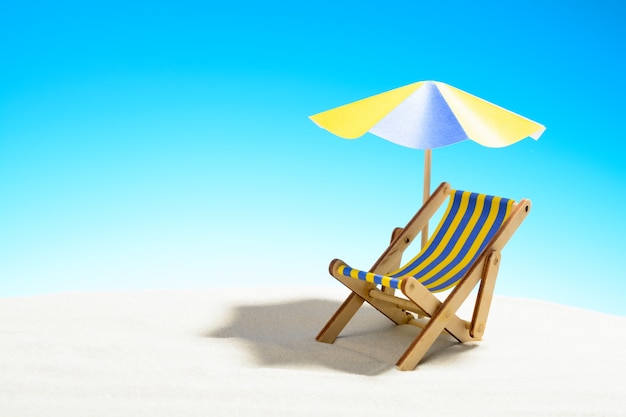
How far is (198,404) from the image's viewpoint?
11.6ft

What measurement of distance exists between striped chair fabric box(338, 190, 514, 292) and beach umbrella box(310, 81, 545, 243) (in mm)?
241

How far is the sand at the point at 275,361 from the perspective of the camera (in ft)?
11.8

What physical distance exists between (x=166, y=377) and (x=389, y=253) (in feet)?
5.76

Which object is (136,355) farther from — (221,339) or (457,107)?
(457,107)

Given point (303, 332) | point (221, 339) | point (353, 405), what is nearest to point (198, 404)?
point (353, 405)

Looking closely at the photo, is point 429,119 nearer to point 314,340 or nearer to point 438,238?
point 438,238

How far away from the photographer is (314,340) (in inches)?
194

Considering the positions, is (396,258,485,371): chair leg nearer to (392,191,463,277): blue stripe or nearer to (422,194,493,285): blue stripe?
(422,194,493,285): blue stripe

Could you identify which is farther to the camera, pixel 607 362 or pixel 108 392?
pixel 607 362

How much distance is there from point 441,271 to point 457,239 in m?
0.32

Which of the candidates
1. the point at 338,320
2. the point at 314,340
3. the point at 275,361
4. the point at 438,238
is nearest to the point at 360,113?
the point at 438,238

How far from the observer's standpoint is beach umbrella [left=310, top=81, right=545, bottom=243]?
4.67 meters

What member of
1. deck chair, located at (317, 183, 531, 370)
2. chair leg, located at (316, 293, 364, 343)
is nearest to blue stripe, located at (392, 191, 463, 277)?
deck chair, located at (317, 183, 531, 370)

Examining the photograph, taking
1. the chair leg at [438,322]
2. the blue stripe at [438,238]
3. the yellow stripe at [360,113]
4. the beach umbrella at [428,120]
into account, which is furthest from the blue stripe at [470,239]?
the yellow stripe at [360,113]
